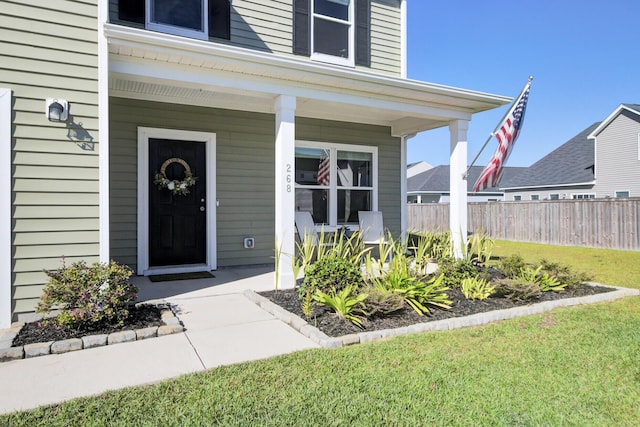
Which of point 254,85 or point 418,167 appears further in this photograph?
point 418,167

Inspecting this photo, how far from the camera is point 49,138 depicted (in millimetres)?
3801

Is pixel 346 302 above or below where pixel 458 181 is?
below

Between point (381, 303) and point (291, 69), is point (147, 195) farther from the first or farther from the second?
point (381, 303)

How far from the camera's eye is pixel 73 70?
3908 millimetres

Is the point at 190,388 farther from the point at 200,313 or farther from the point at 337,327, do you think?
the point at 200,313

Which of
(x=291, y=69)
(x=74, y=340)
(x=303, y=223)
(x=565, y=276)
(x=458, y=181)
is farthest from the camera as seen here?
(x=303, y=223)

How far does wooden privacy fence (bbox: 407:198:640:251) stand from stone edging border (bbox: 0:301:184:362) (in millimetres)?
6938

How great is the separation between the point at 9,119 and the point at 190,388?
2.94 meters

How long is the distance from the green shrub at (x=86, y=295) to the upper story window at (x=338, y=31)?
5090 mm

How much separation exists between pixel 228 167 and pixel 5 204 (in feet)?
10.7

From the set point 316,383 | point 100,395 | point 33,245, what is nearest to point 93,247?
point 33,245

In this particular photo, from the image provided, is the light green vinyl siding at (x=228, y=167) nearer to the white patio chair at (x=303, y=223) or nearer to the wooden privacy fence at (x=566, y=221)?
the white patio chair at (x=303, y=223)

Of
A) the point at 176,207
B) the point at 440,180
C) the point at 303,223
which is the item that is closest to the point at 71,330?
the point at 176,207

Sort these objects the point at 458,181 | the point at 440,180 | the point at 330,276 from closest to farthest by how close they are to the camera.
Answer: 1. the point at 330,276
2. the point at 458,181
3. the point at 440,180
